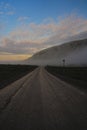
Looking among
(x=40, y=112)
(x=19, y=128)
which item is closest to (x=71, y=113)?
(x=40, y=112)

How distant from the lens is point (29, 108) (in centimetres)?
898

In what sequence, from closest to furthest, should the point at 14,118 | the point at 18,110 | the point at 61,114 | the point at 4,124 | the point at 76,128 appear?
the point at 76,128 → the point at 4,124 → the point at 14,118 → the point at 61,114 → the point at 18,110

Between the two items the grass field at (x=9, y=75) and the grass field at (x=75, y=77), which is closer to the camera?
the grass field at (x=75, y=77)

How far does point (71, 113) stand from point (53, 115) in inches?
32.4

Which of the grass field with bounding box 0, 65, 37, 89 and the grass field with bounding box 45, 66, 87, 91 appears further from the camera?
the grass field with bounding box 0, 65, 37, 89

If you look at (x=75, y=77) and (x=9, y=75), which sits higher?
(x=9, y=75)

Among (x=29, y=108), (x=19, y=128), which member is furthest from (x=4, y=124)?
(x=29, y=108)

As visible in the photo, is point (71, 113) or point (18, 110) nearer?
point (71, 113)

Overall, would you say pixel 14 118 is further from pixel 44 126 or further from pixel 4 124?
pixel 44 126

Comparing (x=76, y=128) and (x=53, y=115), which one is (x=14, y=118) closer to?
(x=53, y=115)

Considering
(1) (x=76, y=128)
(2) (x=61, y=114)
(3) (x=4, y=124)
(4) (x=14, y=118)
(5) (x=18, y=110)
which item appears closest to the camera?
(1) (x=76, y=128)

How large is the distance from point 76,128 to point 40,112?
2.36 metres

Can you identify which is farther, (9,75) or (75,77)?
(9,75)

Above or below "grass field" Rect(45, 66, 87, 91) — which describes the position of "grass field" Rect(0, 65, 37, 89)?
above
